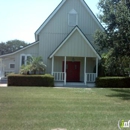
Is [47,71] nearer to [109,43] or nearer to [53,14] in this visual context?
[53,14]

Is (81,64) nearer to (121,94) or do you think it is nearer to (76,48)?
(76,48)

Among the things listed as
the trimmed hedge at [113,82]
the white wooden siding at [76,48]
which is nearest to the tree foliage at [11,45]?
the white wooden siding at [76,48]

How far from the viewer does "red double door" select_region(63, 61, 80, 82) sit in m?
26.1

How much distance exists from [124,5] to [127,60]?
6.64m

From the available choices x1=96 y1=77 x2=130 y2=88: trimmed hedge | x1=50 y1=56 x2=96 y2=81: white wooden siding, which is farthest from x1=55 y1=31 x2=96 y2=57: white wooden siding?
x1=96 y1=77 x2=130 y2=88: trimmed hedge

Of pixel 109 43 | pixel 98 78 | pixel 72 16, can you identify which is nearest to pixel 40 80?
pixel 98 78

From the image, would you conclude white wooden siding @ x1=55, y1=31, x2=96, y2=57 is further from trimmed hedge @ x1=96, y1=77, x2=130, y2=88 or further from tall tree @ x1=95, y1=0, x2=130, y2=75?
tall tree @ x1=95, y1=0, x2=130, y2=75

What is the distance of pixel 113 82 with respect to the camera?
21.8 meters

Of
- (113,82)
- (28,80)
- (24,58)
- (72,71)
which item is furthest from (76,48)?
(24,58)

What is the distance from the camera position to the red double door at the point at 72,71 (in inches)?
1027

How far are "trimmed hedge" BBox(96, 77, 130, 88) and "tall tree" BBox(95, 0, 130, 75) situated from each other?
3580 millimetres

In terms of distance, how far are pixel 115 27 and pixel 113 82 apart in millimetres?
6367

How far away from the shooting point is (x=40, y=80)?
2122cm

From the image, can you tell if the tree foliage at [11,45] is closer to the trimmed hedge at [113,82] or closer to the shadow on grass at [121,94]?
the trimmed hedge at [113,82]
